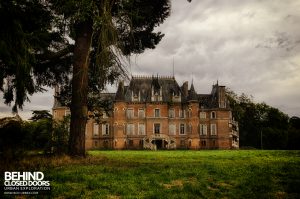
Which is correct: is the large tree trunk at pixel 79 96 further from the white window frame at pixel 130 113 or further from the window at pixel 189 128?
the window at pixel 189 128

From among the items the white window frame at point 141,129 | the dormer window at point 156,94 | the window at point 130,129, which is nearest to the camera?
the window at point 130,129

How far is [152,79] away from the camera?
2398 inches

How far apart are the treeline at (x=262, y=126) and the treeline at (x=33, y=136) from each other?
57.9 meters

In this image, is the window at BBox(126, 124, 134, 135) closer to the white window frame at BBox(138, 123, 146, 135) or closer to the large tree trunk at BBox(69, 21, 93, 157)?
the white window frame at BBox(138, 123, 146, 135)

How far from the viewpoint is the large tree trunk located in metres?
14.1

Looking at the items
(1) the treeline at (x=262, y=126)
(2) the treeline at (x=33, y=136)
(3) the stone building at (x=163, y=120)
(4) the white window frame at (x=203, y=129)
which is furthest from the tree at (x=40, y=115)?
(1) the treeline at (x=262, y=126)

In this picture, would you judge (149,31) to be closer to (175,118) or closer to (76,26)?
(76,26)

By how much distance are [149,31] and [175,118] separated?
42.8 metres

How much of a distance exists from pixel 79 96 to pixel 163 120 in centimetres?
4497

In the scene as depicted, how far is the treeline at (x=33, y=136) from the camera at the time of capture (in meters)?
12.9

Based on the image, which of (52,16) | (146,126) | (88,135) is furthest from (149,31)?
(88,135)

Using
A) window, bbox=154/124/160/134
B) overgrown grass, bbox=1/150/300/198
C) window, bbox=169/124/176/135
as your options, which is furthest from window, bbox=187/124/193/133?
overgrown grass, bbox=1/150/300/198

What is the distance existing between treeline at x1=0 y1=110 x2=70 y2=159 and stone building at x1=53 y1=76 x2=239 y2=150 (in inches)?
1590

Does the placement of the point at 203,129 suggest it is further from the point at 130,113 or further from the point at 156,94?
the point at 130,113
